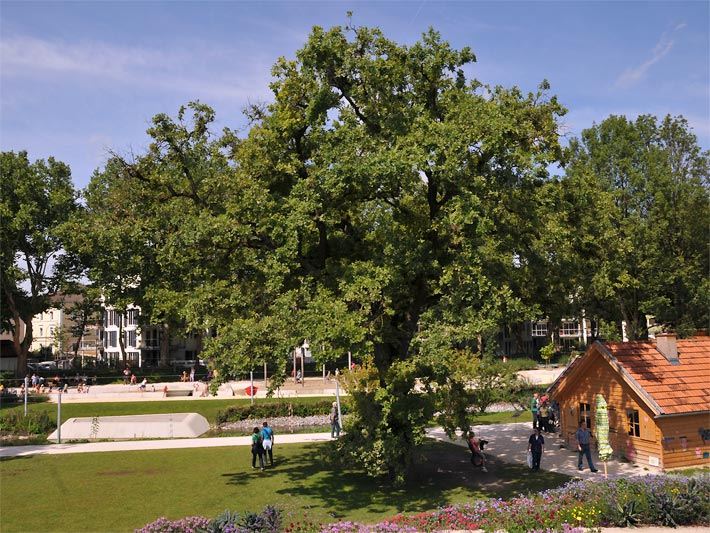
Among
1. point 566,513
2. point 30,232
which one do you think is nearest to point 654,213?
point 566,513

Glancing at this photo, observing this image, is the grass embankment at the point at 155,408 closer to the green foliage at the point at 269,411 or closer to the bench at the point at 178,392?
the green foliage at the point at 269,411

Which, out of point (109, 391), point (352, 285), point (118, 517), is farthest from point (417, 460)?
point (109, 391)

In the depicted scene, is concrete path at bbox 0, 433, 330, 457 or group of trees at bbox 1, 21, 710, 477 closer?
group of trees at bbox 1, 21, 710, 477

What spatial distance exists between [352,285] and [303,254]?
3.35 m

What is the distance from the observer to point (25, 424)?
31641mm

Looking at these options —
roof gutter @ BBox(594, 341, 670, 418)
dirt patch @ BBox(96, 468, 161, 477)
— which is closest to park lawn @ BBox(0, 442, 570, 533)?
dirt patch @ BBox(96, 468, 161, 477)

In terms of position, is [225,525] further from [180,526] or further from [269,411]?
[269,411]

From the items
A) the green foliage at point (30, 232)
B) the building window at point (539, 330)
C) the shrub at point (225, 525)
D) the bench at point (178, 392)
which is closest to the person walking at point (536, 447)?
the shrub at point (225, 525)

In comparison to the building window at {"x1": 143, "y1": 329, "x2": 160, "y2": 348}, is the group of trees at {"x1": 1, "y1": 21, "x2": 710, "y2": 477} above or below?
above

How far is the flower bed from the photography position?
13.2 m

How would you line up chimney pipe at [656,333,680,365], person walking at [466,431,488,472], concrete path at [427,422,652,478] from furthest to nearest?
1. chimney pipe at [656,333,680,365]
2. person walking at [466,431,488,472]
3. concrete path at [427,422,652,478]

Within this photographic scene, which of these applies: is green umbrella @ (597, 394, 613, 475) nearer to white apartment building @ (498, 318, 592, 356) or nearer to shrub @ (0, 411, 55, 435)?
shrub @ (0, 411, 55, 435)

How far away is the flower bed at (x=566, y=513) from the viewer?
43.3 feet

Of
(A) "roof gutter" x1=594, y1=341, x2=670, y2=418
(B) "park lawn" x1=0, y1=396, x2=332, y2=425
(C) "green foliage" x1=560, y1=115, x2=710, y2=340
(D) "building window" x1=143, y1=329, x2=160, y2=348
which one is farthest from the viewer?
(D) "building window" x1=143, y1=329, x2=160, y2=348
